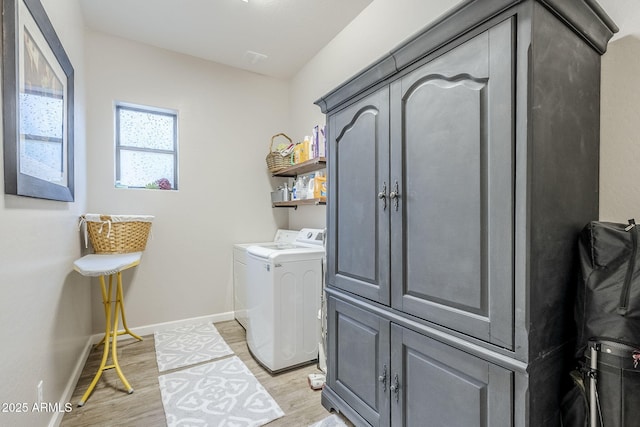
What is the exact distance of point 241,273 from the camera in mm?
3025

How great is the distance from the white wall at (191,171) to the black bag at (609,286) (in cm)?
291

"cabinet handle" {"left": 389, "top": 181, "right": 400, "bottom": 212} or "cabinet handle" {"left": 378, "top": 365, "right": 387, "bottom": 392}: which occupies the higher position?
"cabinet handle" {"left": 389, "top": 181, "right": 400, "bottom": 212}

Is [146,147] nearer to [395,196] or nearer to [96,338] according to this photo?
[96,338]

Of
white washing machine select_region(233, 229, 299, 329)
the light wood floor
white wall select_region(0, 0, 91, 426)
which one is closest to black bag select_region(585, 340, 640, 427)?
the light wood floor

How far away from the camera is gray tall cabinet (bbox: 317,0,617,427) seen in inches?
34.5

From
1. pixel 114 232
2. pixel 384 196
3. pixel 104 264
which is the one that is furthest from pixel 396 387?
pixel 114 232

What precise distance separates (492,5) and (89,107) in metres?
3.10

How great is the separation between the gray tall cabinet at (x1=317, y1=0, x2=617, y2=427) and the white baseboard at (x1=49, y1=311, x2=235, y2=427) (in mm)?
1736

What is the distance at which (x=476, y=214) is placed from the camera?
98 cm

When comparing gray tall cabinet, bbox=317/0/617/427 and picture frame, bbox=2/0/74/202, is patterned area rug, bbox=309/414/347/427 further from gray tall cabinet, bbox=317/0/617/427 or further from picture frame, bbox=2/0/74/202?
picture frame, bbox=2/0/74/202

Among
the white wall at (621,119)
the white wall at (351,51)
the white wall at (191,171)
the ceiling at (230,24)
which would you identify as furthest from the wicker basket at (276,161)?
the white wall at (621,119)

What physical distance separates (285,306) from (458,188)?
153 cm

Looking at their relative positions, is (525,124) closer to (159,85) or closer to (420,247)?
(420,247)

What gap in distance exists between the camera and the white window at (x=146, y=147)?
9.53ft
